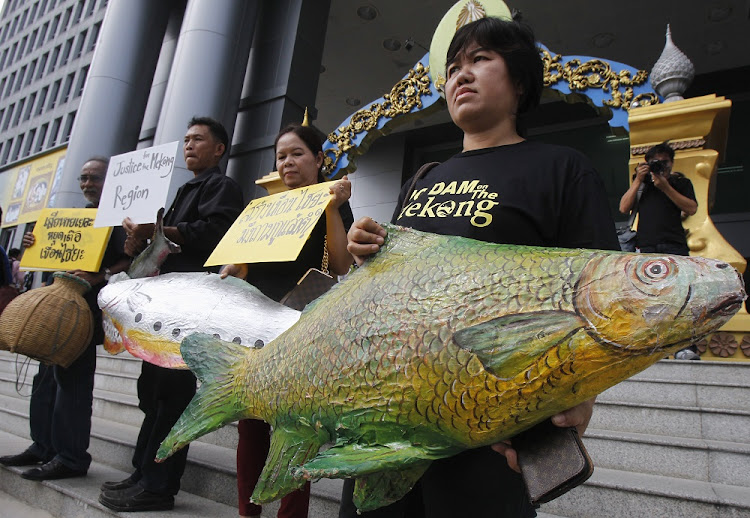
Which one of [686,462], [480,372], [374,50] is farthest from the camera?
[374,50]

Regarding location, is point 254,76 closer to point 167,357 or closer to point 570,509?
point 167,357

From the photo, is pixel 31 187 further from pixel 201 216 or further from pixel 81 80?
pixel 201 216

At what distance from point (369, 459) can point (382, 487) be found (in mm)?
95

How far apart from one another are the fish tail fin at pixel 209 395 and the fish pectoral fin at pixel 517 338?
0.48 meters

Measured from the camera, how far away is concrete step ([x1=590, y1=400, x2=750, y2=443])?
6.43ft

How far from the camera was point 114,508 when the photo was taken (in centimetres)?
180

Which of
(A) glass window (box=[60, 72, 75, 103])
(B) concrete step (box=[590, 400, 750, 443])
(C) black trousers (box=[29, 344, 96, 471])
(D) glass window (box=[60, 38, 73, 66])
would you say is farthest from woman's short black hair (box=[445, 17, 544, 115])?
(D) glass window (box=[60, 38, 73, 66])

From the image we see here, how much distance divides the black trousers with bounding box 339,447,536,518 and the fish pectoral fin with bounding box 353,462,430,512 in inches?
6.7

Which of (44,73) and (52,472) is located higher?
(44,73)

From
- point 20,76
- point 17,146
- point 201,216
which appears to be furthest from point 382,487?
point 20,76

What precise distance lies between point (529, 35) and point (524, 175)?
1.12 ft

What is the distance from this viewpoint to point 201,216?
6.35 ft

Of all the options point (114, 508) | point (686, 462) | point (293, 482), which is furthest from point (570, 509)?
point (114, 508)

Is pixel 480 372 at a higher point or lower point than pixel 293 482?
higher
